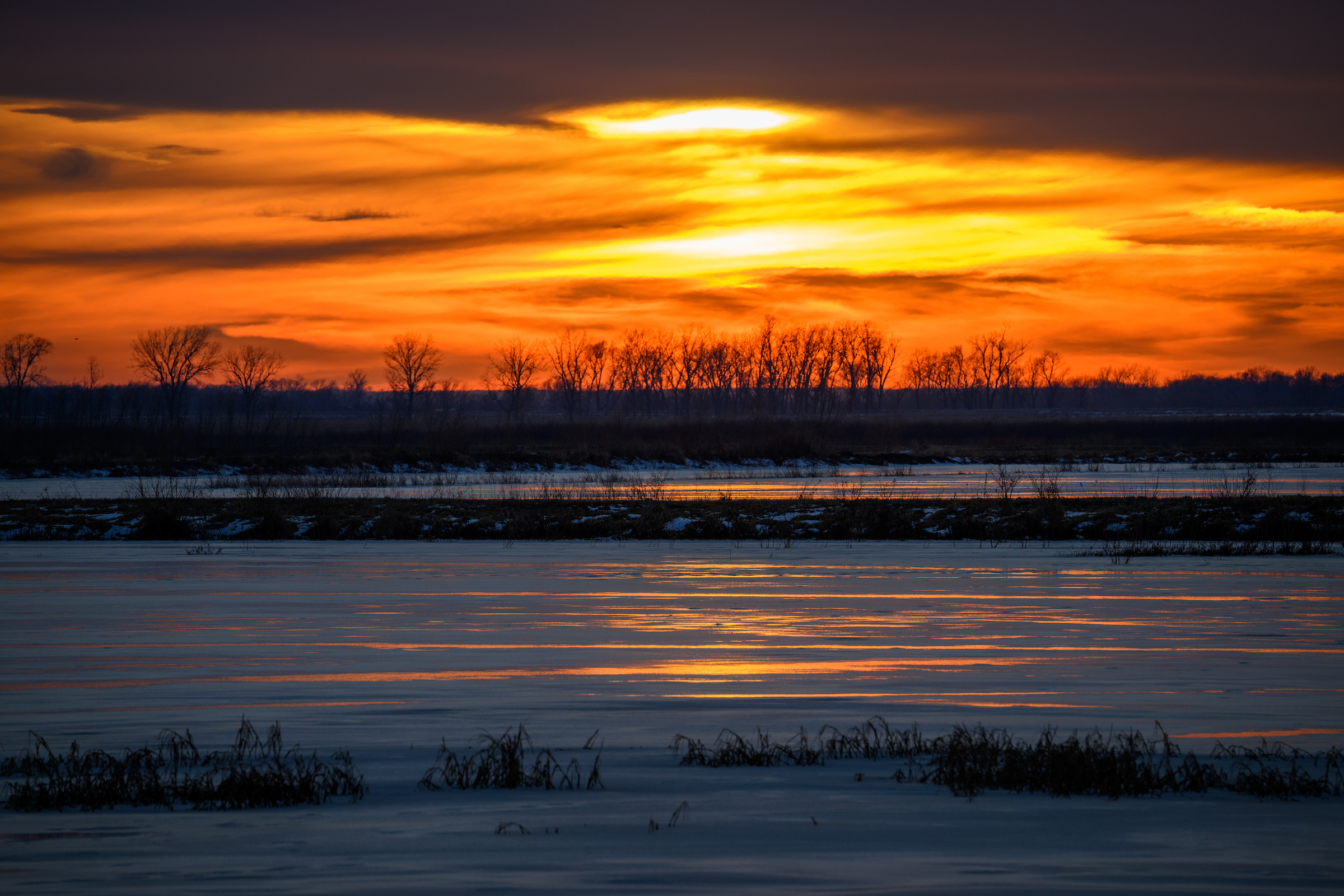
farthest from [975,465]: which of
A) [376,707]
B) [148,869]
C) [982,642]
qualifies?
[148,869]

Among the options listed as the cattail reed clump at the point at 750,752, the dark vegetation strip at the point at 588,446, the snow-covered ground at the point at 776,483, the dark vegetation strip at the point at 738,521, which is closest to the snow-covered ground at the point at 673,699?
the cattail reed clump at the point at 750,752

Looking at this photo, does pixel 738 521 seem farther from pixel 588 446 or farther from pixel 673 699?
pixel 588 446

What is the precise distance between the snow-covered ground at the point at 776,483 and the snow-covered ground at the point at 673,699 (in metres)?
15.7

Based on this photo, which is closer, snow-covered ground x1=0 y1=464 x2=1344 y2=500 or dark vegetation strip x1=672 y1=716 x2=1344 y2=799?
dark vegetation strip x1=672 y1=716 x2=1344 y2=799

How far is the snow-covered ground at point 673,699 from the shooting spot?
555 cm

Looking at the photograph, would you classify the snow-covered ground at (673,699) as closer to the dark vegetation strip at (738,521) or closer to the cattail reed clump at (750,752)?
the cattail reed clump at (750,752)

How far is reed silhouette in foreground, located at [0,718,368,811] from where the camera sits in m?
6.51

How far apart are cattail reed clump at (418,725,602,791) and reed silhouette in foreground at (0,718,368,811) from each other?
1.64 ft

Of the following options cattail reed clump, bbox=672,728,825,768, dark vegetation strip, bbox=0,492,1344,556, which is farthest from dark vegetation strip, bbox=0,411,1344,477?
cattail reed clump, bbox=672,728,825,768

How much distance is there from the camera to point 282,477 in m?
49.1

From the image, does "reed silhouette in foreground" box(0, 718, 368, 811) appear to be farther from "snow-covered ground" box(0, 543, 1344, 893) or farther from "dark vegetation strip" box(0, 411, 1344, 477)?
"dark vegetation strip" box(0, 411, 1344, 477)

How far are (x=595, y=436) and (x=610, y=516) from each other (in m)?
48.2

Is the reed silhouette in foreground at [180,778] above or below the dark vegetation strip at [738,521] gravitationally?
below


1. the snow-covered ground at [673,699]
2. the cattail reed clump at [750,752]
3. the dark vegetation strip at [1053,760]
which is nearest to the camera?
the snow-covered ground at [673,699]
